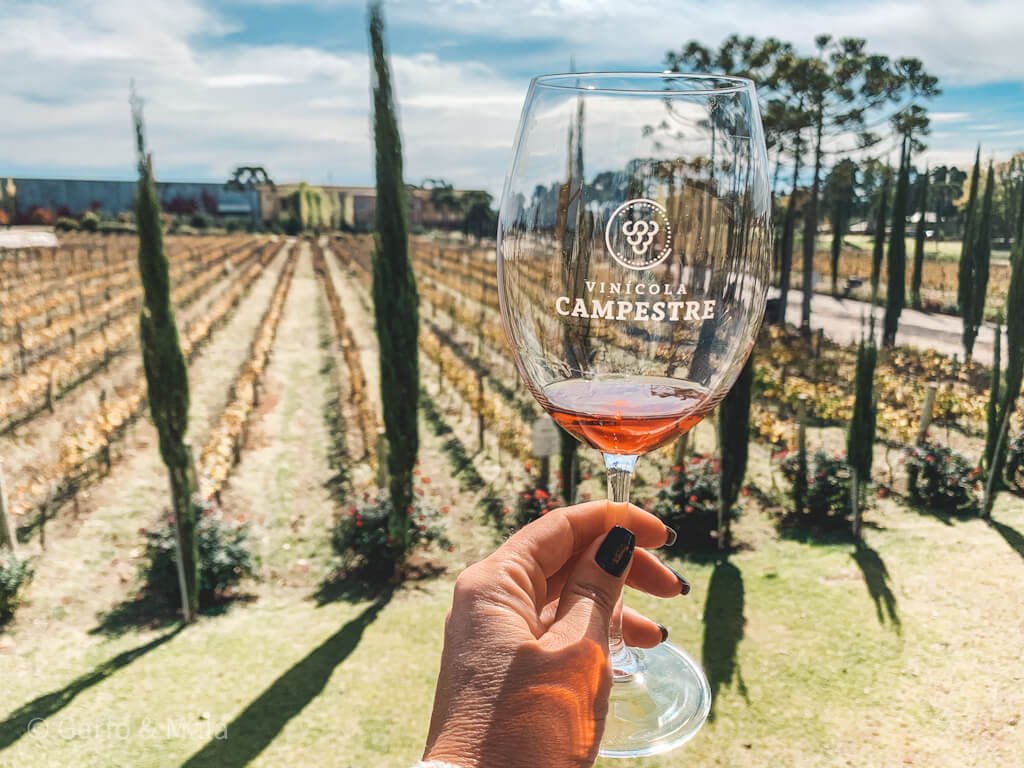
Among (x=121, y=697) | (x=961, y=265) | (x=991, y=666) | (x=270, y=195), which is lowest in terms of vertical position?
(x=121, y=697)

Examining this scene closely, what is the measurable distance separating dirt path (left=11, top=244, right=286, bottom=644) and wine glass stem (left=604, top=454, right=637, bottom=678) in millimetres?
7357

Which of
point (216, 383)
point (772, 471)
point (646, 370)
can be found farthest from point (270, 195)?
point (646, 370)

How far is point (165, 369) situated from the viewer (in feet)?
22.9

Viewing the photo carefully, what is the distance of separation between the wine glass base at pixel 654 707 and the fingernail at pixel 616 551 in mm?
252

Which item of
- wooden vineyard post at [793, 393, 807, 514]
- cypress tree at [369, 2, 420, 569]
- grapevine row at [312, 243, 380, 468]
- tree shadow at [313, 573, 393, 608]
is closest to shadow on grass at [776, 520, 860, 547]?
wooden vineyard post at [793, 393, 807, 514]

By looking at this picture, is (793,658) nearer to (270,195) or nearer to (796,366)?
(796,366)

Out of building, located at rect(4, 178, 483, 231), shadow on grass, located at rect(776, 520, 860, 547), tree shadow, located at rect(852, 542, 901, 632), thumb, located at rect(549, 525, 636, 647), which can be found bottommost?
shadow on grass, located at rect(776, 520, 860, 547)

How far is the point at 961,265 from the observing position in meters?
18.2

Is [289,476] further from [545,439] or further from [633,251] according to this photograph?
[633,251]

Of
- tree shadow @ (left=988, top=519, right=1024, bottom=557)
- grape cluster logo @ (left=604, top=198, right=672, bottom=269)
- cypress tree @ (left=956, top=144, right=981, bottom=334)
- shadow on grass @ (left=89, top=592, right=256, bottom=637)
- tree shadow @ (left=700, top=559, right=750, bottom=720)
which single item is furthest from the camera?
cypress tree @ (left=956, top=144, right=981, bottom=334)

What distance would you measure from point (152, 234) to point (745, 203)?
6.61 meters

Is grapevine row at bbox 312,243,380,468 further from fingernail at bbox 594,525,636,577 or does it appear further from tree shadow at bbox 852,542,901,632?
fingernail at bbox 594,525,636,577

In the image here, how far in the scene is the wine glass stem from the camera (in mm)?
1111

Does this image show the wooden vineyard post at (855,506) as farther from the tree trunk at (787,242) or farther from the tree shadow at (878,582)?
the tree trunk at (787,242)
